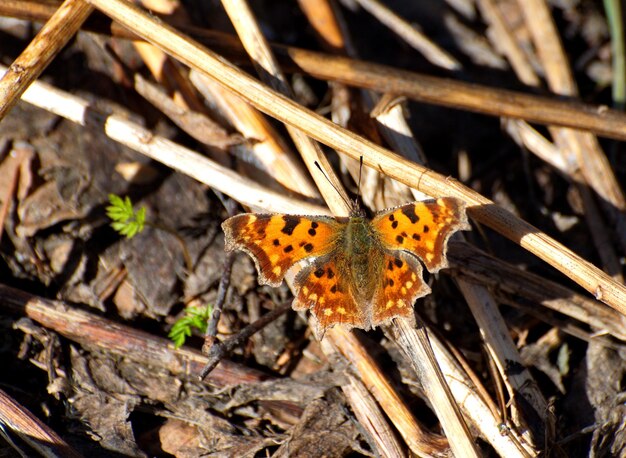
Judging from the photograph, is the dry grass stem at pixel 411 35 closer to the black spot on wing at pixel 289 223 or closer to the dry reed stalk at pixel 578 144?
the dry reed stalk at pixel 578 144

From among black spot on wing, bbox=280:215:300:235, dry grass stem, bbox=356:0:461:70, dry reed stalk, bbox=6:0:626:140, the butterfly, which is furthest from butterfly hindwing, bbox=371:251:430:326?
dry grass stem, bbox=356:0:461:70

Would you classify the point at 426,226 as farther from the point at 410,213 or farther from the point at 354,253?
the point at 354,253

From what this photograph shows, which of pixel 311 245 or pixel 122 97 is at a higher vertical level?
pixel 122 97

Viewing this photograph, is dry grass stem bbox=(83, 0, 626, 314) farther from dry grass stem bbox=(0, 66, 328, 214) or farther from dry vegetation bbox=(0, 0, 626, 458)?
dry grass stem bbox=(0, 66, 328, 214)

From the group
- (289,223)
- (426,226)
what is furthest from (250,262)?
(426,226)

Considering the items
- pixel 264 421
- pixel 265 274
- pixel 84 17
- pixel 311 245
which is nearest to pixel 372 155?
pixel 311 245

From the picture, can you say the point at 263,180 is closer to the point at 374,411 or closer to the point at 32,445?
the point at 374,411

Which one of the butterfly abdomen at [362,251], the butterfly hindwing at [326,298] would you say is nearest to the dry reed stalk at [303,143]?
the butterfly abdomen at [362,251]
